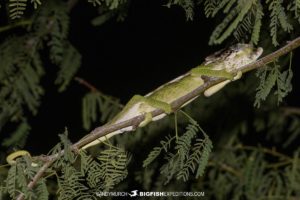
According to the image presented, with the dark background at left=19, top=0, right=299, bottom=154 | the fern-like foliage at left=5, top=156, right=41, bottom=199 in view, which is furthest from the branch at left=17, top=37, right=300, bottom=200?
the dark background at left=19, top=0, right=299, bottom=154

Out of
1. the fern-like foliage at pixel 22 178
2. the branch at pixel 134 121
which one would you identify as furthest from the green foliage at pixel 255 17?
the fern-like foliage at pixel 22 178

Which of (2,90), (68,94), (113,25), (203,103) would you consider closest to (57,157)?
(2,90)

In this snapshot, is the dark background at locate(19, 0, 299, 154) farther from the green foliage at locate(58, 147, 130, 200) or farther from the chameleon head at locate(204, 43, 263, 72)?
the green foliage at locate(58, 147, 130, 200)

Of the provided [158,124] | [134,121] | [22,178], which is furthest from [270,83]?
[158,124]

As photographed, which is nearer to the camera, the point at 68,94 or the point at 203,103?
the point at 203,103

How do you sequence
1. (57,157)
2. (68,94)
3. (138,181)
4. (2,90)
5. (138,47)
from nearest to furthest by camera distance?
(57,157) < (2,90) < (138,181) < (68,94) < (138,47)

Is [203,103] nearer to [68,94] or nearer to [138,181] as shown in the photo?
[138,181]
